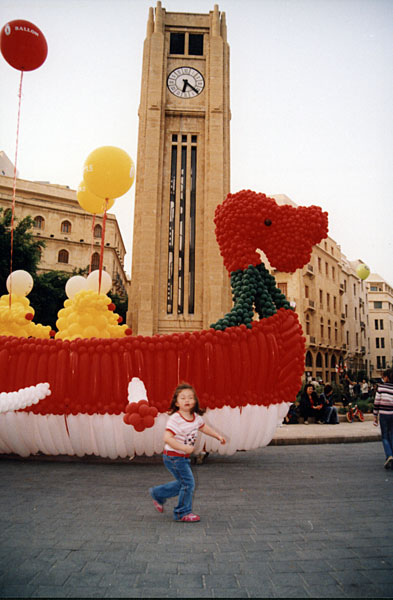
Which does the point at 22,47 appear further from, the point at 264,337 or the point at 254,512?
the point at 254,512

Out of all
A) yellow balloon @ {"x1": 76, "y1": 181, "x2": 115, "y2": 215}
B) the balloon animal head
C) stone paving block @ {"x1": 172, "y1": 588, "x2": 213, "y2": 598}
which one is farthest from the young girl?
yellow balloon @ {"x1": 76, "y1": 181, "x2": 115, "y2": 215}

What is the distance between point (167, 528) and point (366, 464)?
3.88 meters

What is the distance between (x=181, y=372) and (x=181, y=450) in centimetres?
179

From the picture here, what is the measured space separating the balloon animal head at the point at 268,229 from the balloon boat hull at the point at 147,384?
970 mm

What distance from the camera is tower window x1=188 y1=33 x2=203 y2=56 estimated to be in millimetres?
25969

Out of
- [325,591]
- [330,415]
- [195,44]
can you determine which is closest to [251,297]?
[325,591]

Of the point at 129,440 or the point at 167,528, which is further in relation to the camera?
the point at 129,440

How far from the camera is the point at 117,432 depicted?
5.02 m

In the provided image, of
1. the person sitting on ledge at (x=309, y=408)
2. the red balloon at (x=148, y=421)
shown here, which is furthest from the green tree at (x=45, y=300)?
the red balloon at (x=148, y=421)

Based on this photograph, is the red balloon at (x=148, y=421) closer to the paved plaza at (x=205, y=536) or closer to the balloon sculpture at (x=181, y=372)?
the paved plaza at (x=205, y=536)

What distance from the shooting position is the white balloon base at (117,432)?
499cm

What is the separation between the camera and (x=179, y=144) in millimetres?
24078

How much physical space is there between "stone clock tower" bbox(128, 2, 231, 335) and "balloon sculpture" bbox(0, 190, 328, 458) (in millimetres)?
16175

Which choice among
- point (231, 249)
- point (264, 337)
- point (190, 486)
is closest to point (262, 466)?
point (264, 337)
